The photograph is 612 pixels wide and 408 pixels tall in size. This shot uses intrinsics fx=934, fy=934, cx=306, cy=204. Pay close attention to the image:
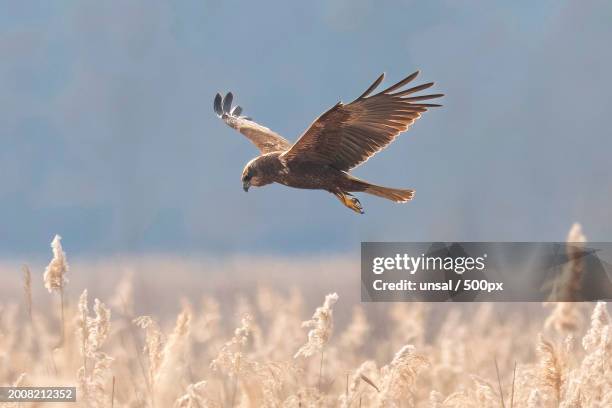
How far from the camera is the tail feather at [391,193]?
4836mm

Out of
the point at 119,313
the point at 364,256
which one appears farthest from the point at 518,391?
the point at 119,313

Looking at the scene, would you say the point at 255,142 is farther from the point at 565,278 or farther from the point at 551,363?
the point at 551,363

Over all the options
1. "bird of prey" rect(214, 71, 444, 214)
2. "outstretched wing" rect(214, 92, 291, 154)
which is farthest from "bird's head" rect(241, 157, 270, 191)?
"outstretched wing" rect(214, 92, 291, 154)

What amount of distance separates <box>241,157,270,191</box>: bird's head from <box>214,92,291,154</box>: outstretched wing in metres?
0.53

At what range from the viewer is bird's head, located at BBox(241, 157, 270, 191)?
5148 millimetres

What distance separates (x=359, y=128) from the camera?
4773 millimetres

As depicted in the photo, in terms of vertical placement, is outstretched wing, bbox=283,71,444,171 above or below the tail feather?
above

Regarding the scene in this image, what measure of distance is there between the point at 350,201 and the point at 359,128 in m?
0.41

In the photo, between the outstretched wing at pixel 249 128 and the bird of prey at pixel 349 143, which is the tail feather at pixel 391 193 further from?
the outstretched wing at pixel 249 128

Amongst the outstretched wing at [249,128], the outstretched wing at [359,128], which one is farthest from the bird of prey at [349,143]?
the outstretched wing at [249,128]

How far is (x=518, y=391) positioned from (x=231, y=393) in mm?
1139

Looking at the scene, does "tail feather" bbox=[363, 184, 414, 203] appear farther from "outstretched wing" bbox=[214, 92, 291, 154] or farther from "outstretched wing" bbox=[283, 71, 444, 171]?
"outstretched wing" bbox=[214, 92, 291, 154]

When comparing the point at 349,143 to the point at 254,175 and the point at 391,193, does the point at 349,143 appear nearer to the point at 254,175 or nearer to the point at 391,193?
the point at 391,193

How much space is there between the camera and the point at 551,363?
11.3 feet
